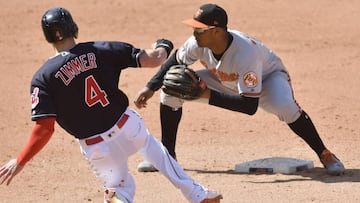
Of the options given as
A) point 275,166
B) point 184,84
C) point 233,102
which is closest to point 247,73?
point 233,102

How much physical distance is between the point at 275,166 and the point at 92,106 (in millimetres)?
2634

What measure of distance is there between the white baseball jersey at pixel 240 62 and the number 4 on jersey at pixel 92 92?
1760mm

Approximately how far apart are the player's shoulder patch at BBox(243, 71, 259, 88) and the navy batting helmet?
184cm

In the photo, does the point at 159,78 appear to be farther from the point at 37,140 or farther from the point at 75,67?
the point at 37,140

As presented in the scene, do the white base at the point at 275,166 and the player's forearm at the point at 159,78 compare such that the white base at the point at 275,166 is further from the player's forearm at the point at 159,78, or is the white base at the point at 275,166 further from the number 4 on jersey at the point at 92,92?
the number 4 on jersey at the point at 92,92

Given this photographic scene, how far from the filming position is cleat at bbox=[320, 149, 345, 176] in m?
7.72

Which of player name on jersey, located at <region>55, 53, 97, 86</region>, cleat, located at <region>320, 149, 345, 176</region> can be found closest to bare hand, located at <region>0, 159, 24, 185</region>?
player name on jersey, located at <region>55, 53, 97, 86</region>

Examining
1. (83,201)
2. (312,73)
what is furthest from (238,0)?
(83,201)

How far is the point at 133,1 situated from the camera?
14.8 metres

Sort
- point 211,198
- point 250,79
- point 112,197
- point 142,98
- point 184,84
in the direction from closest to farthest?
1. point 112,197
2. point 211,198
3. point 184,84
4. point 250,79
5. point 142,98

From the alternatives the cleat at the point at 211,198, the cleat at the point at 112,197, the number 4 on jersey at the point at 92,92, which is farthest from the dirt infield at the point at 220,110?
the number 4 on jersey at the point at 92,92

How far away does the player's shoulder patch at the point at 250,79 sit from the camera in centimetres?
725

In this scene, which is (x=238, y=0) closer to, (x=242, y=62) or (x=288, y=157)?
(x=288, y=157)

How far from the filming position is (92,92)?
227 inches
